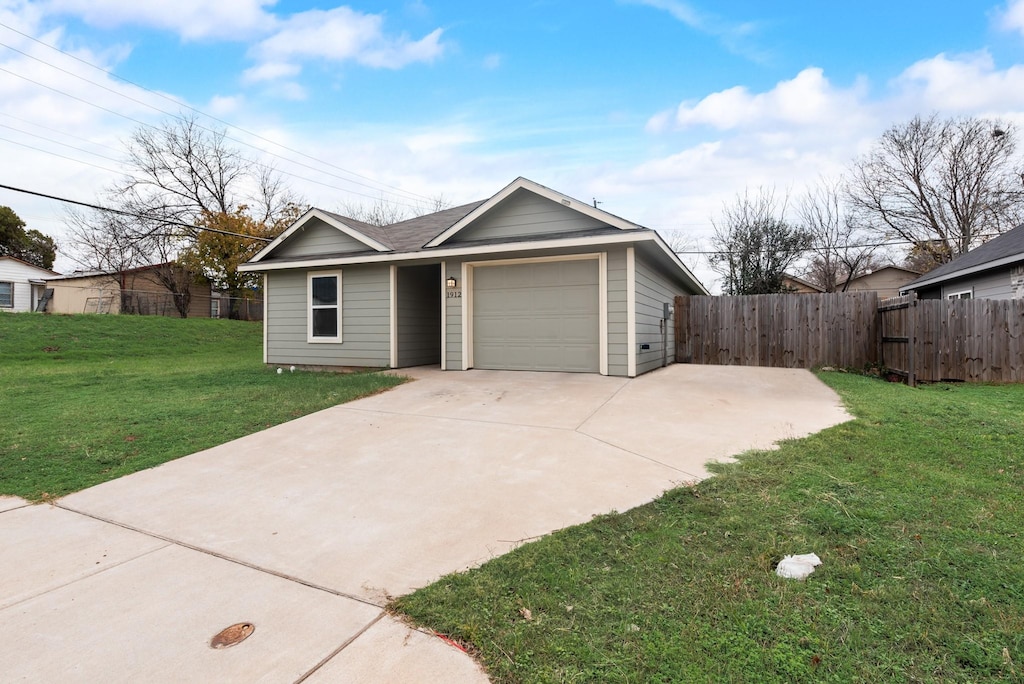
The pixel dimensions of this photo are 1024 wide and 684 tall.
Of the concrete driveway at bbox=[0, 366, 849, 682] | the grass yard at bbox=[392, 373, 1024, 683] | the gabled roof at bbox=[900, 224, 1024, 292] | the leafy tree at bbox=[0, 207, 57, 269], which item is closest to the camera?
the grass yard at bbox=[392, 373, 1024, 683]

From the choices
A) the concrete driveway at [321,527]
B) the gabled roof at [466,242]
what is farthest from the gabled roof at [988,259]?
the concrete driveway at [321,527]

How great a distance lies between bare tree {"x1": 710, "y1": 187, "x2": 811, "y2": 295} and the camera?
20953 mm

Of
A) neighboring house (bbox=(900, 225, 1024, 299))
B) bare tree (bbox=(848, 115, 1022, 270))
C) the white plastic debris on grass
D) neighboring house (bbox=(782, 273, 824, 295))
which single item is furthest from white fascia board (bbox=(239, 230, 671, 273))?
bare tree (bbox=(848, 115, 1022, 270))

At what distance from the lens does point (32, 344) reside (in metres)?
13.7

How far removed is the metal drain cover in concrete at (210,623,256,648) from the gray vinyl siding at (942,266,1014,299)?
49.2 ft

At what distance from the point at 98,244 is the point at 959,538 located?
119 ft

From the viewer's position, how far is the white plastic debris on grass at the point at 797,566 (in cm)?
229

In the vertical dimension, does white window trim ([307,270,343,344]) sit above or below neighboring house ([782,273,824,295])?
below

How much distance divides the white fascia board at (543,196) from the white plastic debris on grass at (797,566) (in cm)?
639

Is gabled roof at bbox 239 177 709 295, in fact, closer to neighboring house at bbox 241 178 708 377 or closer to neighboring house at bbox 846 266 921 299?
neighboring house at bbox 241 178 708 377

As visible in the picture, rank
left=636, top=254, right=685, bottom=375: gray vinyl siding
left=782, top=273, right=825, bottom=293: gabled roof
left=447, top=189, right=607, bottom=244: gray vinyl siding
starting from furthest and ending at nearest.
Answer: left=782, top=273, right=825, bottom=293: gabled roof, left=636, top=254, right=685, bottom=375: gray vinyl siding, left=447, top=189, right=607, bottom=244: gray vinyl siding

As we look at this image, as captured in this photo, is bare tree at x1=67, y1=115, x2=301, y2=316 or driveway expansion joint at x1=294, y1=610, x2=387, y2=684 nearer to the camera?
driveway expansion joint at x1=294, y1=610, x2=387, y2=684

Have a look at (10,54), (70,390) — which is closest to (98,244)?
(10,54)

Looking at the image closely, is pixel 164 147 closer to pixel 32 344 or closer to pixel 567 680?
pixel 32 344
